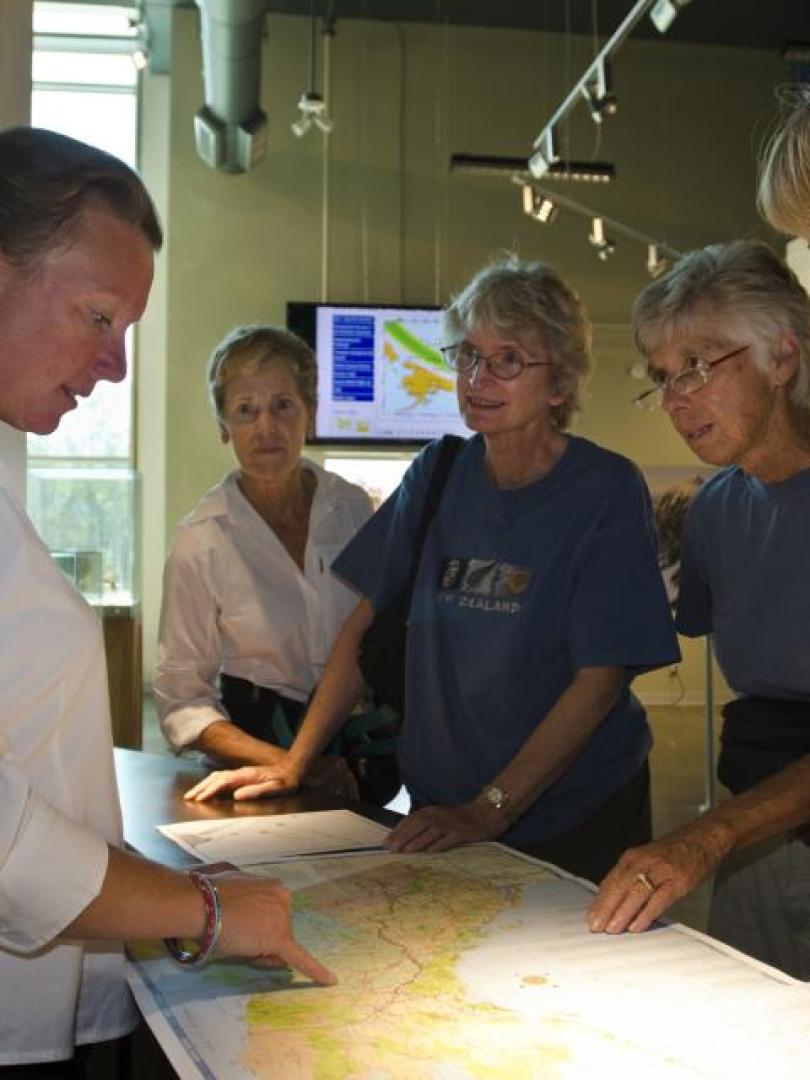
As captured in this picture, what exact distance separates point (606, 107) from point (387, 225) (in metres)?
3.66

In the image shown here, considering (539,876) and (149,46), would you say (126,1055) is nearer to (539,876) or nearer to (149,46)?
(539,876)

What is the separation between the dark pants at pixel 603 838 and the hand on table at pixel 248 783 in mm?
481

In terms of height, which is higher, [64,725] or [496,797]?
[64,725]

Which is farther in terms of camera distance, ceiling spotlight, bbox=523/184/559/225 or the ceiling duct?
ceiling spotlight, bbox=523/184/559/225

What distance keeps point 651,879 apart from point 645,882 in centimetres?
1

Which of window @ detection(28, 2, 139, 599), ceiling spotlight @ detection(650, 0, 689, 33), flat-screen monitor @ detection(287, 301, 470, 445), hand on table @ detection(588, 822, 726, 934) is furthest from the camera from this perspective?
window @ detection(28, 2, 139, 599)

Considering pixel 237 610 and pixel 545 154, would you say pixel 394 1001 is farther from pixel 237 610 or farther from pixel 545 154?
pixel 545 154

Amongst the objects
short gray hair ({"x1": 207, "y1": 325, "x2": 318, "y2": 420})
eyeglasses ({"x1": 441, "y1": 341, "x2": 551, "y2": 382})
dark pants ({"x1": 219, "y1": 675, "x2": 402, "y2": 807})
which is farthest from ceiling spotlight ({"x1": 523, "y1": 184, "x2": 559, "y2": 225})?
eyeglasses ({"x1": 441, "y1": 341, "x2": 551, "y2": 382})

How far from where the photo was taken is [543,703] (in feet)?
7.09

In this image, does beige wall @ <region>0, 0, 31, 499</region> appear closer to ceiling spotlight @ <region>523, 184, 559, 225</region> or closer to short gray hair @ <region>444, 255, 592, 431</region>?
short gray hair @ <region>444, 255, 592, 431</region>

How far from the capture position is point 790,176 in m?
1.84

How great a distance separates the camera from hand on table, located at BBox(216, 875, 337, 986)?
51.2 inches

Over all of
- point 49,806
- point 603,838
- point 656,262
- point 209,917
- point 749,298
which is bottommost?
point 603,838

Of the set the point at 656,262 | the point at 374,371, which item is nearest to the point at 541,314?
the point at 374,371
